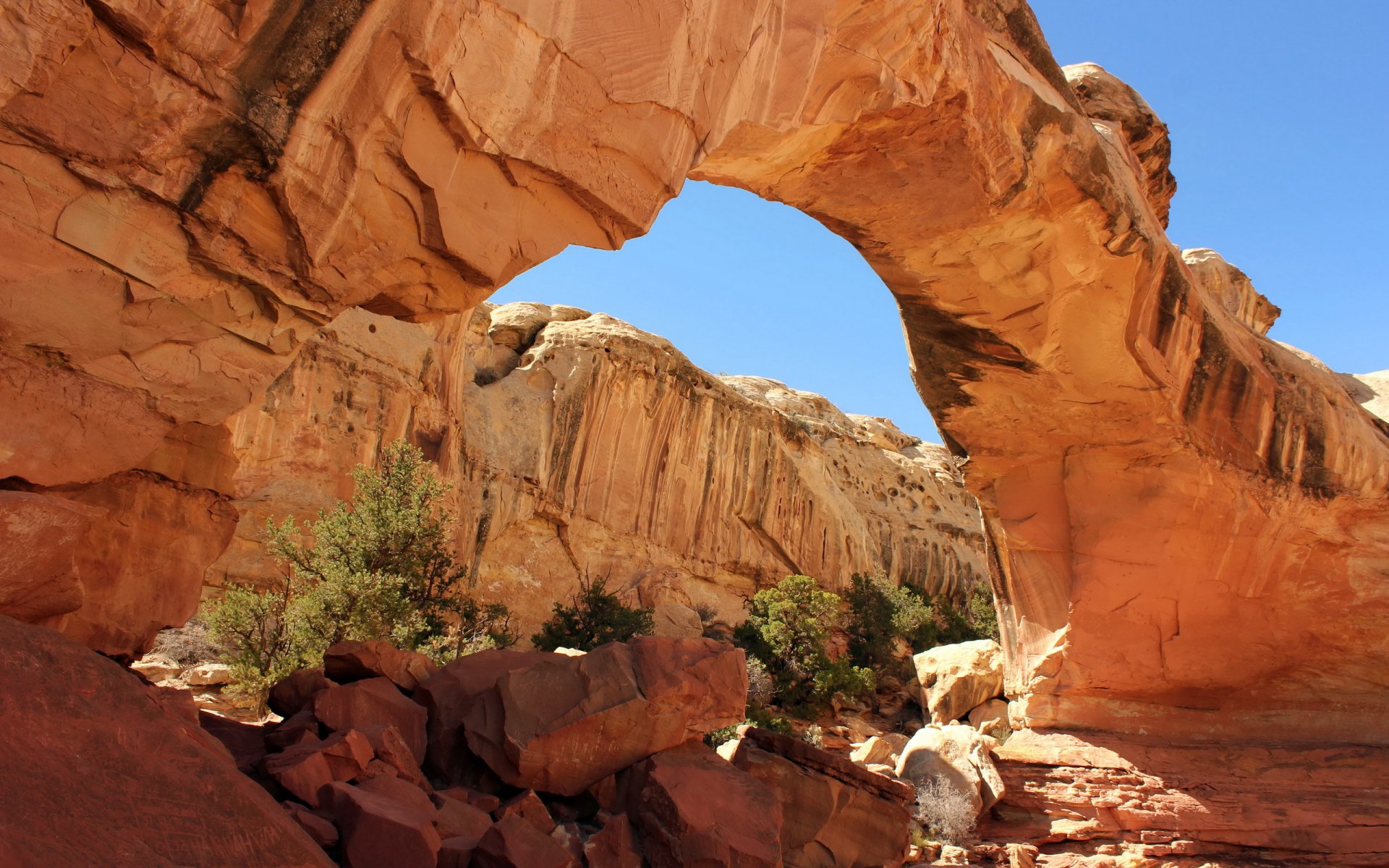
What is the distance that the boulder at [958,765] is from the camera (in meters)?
11.4

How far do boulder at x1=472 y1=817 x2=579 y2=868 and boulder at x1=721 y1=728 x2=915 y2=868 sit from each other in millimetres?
2853

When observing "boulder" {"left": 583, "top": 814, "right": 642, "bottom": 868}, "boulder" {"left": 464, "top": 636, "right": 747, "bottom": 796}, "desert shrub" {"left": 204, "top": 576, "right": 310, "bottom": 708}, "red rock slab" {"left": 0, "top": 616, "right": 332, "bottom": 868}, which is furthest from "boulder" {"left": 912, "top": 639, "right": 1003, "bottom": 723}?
"red rock slab" {"left": 0, "top": 616, "right": 332, "bottom": 868}

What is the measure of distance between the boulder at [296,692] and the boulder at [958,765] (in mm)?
7290

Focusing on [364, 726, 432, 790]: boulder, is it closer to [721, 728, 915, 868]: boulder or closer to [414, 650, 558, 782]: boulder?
[414, 650, 558, 782]: boulder

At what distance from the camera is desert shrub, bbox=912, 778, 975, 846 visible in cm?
1067

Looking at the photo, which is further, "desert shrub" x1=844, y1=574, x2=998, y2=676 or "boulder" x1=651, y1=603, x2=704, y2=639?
"desert shrub" x1=844, y1=574, x2=998, y2=676

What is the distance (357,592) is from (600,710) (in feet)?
28.3

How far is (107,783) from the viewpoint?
3.77 m

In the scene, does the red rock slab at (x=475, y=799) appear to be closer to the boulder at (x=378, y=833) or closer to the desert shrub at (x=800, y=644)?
the boulder at (x=378, y=833)

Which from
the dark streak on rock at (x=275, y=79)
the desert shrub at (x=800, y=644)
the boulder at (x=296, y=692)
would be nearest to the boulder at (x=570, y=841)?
the boulder at (x=296, y=692)

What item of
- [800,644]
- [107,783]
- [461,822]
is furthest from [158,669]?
[800,644]

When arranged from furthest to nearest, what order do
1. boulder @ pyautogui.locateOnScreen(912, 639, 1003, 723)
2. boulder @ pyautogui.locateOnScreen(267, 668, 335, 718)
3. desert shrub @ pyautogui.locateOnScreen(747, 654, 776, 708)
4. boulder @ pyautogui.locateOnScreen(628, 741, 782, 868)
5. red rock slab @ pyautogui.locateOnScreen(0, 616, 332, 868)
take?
desert shrub @ pyautogui.locateOnScreen(747, 654, 776, 708), boulder @ pyautogui.locateOnScreen(912, 639, 1003, 723), boulder @ pyautogui.locateOnScreen(267, 668, 335, 718), boulder @ pyautogui.locateOnScreen(628, 741, 782, 868), red rock slab @ pyautogui.locateOnScreen(0, 616, 332, 868)

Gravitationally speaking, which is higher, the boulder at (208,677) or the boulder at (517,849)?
the boulder at (517,849)

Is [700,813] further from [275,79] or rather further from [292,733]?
[275,79]
